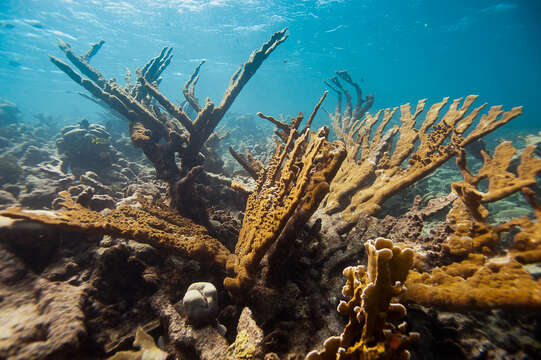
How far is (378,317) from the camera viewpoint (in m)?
1.12

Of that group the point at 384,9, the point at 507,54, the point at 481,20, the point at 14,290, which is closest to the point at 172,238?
the point at 14,290

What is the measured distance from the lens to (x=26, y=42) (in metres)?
26.5

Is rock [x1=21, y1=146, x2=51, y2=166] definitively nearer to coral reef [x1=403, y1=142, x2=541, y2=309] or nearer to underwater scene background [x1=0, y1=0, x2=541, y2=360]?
underwater scene background [x1=0, y1=0, x2=541, y2=360]

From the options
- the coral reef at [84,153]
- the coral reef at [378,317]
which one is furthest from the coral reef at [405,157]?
the coral reef at [84,153]

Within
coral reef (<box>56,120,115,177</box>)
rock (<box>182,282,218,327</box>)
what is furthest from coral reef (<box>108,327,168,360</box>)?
coral reef (<box>56,120,115,177</box>)

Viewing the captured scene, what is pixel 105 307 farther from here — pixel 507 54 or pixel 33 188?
pixel 507 54

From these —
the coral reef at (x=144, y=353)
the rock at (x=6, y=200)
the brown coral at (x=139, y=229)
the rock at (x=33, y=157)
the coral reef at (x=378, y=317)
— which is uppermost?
the coral reef at (x=378, y=317)

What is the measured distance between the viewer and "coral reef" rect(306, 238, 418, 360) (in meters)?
1.06

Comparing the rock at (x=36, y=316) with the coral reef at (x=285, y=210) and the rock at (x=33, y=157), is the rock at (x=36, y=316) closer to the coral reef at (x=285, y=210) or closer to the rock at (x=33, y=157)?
the coral reef at (x=285, y=210)

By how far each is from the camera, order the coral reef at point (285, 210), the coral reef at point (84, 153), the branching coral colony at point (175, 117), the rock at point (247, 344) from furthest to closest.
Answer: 1. the coral reef at point (84, 153)
2. the branching coral colony at point (175, 117)
3. the coral reef at point (285, 210)
4. the rock at point (247, 344)

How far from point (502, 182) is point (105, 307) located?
419 cm

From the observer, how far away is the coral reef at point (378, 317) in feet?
3.47

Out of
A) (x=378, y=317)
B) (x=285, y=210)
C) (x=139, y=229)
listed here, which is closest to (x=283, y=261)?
(x=285, y=210)

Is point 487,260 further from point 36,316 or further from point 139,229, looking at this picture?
point 36,316
